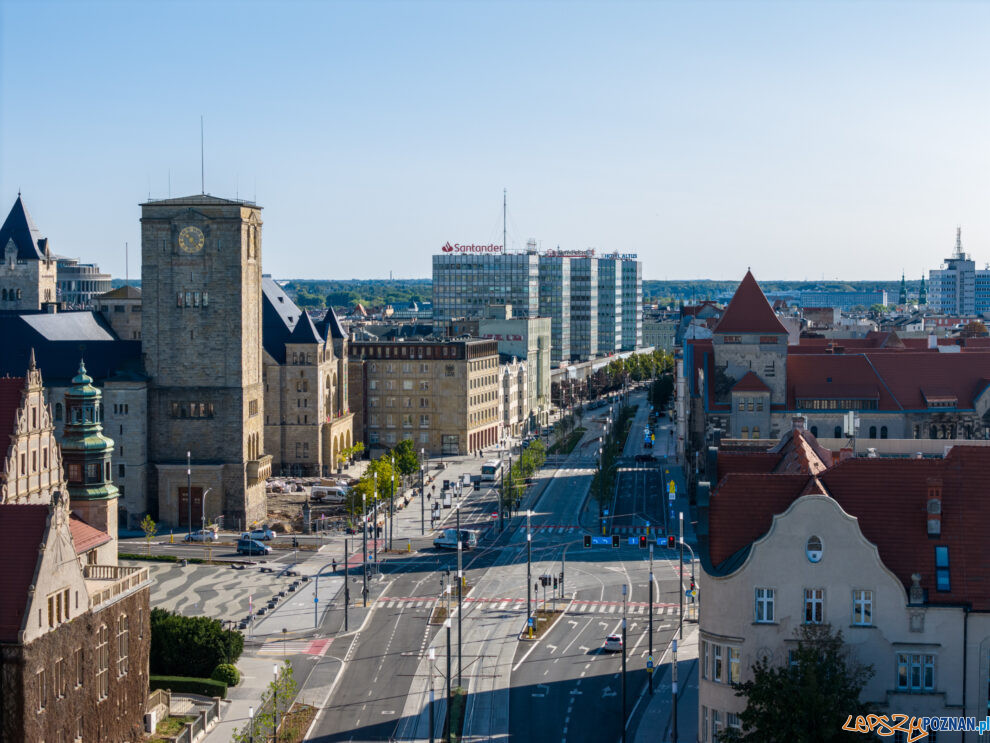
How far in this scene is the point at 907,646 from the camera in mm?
73562

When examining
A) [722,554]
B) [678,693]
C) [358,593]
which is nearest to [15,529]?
[722,554]

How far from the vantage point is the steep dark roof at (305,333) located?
195 metres

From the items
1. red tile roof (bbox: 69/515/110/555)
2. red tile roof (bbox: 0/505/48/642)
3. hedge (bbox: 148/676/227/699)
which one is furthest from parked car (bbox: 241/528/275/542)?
red tile roof (bbox: 0/505/48/642)

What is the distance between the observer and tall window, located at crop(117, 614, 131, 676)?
8388 cm

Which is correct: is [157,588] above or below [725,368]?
below

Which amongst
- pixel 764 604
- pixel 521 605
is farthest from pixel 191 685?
pixel 764 604

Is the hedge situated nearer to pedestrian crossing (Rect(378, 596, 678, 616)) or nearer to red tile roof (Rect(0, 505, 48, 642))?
red tile roof (Rect(0, 505, 48, 642))

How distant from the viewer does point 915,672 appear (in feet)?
242

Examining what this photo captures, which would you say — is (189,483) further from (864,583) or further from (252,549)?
(864,583)

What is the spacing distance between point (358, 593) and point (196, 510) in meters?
40.7

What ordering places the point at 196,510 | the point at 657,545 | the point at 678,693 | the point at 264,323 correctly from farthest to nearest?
the point at 264,323 → the point at 196,510 → the point at 657,545 → the point at 678,693

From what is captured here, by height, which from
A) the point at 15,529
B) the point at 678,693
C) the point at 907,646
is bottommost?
the point at 678,693

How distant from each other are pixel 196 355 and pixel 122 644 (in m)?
79.6

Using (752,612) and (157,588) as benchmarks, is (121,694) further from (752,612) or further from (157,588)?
(157,588)
